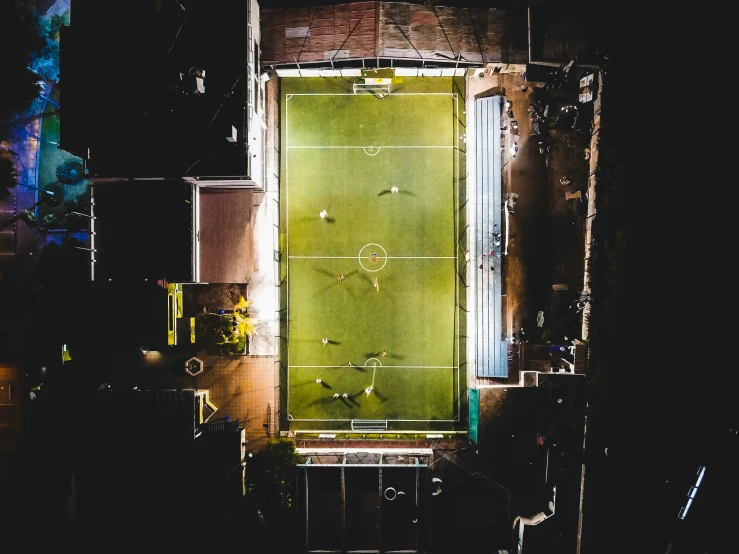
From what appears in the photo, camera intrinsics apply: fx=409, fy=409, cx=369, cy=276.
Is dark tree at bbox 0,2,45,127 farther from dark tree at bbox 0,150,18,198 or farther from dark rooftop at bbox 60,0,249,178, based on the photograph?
dark rooftop at bbox 60,0,249,178

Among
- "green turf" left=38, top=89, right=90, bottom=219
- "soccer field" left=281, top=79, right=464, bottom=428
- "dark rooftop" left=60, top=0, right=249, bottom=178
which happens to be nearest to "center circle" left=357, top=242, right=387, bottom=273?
"soccer field" left=281, top=79, right=464, bottom=428

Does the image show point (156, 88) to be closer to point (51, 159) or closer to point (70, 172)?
point (70, 172)

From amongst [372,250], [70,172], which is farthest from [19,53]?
[372,250]

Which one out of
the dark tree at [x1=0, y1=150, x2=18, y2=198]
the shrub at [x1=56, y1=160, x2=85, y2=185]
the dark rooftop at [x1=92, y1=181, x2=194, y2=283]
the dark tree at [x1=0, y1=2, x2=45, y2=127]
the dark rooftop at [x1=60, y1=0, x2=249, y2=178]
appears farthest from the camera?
the dark tree at [x1=0, y1=150, x2=18, y2=198]

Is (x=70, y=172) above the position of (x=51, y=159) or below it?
below

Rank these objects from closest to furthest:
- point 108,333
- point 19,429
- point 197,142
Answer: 1. point 197,142
2. point 108,333
3. point 19,429

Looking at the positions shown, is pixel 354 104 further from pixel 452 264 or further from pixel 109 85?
pixel 109 85

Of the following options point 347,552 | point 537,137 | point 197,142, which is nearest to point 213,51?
point 197,142
